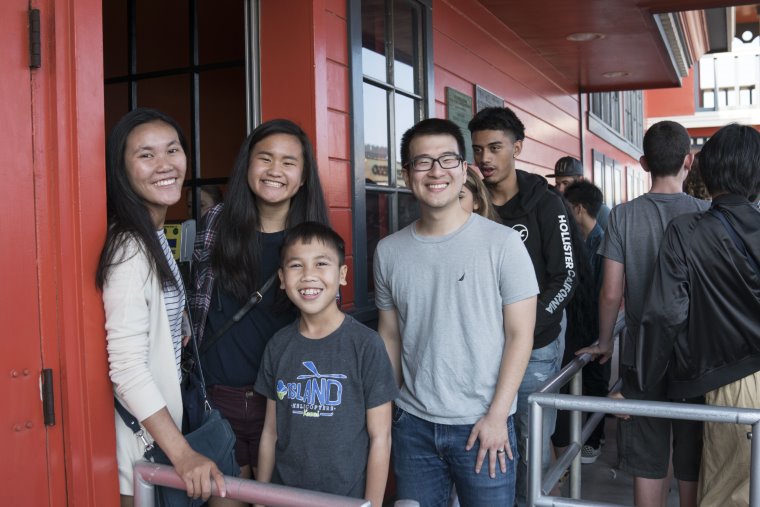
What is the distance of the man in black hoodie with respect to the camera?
8.54 feet

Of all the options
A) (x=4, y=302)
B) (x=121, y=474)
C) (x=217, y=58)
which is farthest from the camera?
(x=217, y=58)

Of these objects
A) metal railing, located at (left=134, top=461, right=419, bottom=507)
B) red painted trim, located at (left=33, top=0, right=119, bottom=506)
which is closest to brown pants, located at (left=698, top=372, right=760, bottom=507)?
metal railing, located at (left=134, top=461, right=419, bottom=507)

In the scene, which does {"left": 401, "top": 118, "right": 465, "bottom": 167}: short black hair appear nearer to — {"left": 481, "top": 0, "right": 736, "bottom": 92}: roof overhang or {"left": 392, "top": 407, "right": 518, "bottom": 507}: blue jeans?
{"left": 392, "top": 407, "right": 518, "bottom": 507}: blue jeans

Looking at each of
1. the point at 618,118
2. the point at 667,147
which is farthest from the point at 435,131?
the point at 618,118

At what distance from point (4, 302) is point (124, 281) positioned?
0.27 meters

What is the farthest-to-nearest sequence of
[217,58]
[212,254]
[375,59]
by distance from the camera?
[217,58]
[375,59]
[212,254]

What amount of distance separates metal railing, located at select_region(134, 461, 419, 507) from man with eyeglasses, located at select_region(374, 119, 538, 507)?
66 centimetres

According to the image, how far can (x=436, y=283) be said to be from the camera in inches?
78.6

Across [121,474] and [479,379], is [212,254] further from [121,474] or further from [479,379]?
[479,379]

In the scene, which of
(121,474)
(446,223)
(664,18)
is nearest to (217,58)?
(446,223)

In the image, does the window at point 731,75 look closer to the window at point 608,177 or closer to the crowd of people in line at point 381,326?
the window at point 608,177

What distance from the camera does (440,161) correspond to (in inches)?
78.7

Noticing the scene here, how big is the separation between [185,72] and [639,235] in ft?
7.61

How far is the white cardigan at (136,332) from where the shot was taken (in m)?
1.65
